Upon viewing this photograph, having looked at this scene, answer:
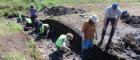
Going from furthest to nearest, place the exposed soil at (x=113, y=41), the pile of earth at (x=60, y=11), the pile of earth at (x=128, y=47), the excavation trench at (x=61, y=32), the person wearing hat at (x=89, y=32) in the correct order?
the pile of earth at (x=60, y=11), the excavation trench at (x=61, y=32), the exposed soil at (x=113, y=41), the pile of earth at (x=128, y=47), the person wearing hat at (x=89, y=32)

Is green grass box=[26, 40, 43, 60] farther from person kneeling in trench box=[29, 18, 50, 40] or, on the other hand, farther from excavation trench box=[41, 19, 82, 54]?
person kneeling in trench box=[29, 18, 50, 40]

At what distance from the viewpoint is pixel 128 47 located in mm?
14109

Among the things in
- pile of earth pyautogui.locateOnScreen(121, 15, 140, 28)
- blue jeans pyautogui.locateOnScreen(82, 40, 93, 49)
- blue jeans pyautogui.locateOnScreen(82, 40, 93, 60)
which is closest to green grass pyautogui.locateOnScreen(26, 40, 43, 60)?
blue jeans pyautogui.locateOnScreen(82, 40, 93, 60)

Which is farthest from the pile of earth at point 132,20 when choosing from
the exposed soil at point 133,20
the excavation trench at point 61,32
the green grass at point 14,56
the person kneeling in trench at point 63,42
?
the green grass at point 14,56

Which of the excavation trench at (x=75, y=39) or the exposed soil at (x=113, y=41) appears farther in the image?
the excavation trench at (x=75, y=39)

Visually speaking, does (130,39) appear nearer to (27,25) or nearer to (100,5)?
(27,25)

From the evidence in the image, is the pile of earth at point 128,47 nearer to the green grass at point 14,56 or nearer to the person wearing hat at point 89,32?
the person wearing hat at point 89,32

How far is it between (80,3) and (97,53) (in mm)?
13408

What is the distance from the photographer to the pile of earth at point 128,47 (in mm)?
13289

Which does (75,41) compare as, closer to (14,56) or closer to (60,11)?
(14,56)

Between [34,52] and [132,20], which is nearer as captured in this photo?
[34,52]

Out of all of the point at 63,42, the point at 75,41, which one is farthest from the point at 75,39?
the point at 63,42

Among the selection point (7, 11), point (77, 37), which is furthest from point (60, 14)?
point (77, 37)

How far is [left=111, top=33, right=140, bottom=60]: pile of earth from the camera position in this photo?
13289 mm
